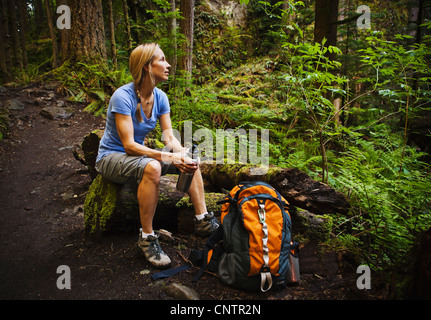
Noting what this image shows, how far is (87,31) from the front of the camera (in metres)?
7.59

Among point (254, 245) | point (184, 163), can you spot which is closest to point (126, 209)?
point (184, 163)

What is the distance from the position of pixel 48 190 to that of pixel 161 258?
3431 millimetres

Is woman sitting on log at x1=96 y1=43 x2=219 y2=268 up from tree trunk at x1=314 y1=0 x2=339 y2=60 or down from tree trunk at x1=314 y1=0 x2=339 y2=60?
down

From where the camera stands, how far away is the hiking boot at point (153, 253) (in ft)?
8.14

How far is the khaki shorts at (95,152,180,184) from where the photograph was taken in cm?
263

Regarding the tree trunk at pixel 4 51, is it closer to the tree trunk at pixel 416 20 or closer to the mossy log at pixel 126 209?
the mossy log at pixel 126 209

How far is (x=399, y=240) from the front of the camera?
2525 millimetres

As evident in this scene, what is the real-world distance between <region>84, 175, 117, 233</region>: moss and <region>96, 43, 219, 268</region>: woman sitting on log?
215mm

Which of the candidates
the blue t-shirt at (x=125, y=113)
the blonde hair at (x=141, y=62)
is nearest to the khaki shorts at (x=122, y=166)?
the blue t-shirt at (x=125, y=113)

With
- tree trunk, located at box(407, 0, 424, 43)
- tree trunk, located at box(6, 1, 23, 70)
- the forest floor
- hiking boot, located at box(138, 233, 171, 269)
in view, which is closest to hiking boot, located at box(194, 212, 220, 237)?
the forest floor

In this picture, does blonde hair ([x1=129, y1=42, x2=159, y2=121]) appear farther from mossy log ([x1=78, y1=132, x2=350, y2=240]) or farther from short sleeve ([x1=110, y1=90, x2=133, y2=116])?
mossy log ([x1=78, y1=132, x2=350, y2=240])

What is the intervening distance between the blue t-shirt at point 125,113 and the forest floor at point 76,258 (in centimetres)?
120

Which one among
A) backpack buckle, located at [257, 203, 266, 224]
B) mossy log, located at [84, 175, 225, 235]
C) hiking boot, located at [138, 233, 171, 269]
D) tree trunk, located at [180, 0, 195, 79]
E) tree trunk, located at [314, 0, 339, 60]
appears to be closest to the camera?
backpack buckle, located at [257, 203, 266, 224]
